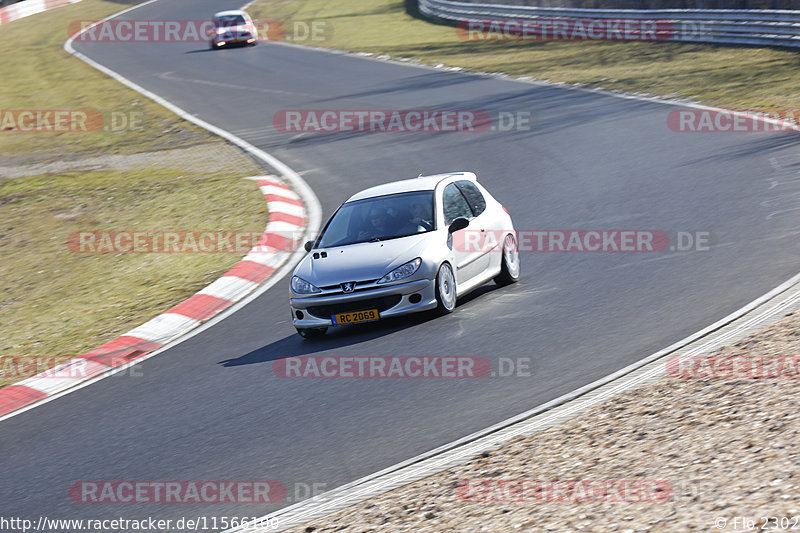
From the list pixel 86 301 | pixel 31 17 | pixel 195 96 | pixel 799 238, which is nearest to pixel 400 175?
pixel 86 301

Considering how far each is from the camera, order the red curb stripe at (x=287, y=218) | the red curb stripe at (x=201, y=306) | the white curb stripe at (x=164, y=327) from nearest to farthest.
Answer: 1. the white curb stripe at (x=164, y=327)
2. the red curb stripe at (x=201, y=306)
3. the red curb stripe at (x=287, y=218)

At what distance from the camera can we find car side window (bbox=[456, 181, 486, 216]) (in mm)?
12430

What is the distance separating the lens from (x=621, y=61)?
1156 inches

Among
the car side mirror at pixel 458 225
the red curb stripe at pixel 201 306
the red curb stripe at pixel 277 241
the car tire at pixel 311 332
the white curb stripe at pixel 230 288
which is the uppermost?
the car side mirror at pixel 458 225

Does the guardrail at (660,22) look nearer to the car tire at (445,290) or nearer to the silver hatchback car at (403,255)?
the silver hatchback car at (403,255)

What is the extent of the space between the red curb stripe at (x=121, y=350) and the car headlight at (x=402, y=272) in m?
2.80

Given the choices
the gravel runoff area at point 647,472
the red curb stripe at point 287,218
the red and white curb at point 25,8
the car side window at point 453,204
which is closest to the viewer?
the gravel runoff area at point 647,472

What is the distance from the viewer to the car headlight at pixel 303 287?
1093 cm

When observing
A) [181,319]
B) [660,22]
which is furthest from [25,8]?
[181,319]

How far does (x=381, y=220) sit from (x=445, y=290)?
1262 mm

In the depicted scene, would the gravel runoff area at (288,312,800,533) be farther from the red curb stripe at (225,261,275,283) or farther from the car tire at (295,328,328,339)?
the red curb stripe at (225,261,275,283)

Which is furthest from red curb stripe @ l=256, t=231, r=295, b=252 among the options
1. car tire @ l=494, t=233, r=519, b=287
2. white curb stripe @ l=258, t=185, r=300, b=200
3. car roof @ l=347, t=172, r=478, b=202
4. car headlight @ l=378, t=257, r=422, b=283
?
car headlight @ l=378, t=257, r=422, b=283

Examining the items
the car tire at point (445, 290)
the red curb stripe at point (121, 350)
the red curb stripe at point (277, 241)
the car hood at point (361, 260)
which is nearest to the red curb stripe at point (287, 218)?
the red curb stripe at point (277, 241)

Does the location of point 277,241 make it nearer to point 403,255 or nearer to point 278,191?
point 278,191
